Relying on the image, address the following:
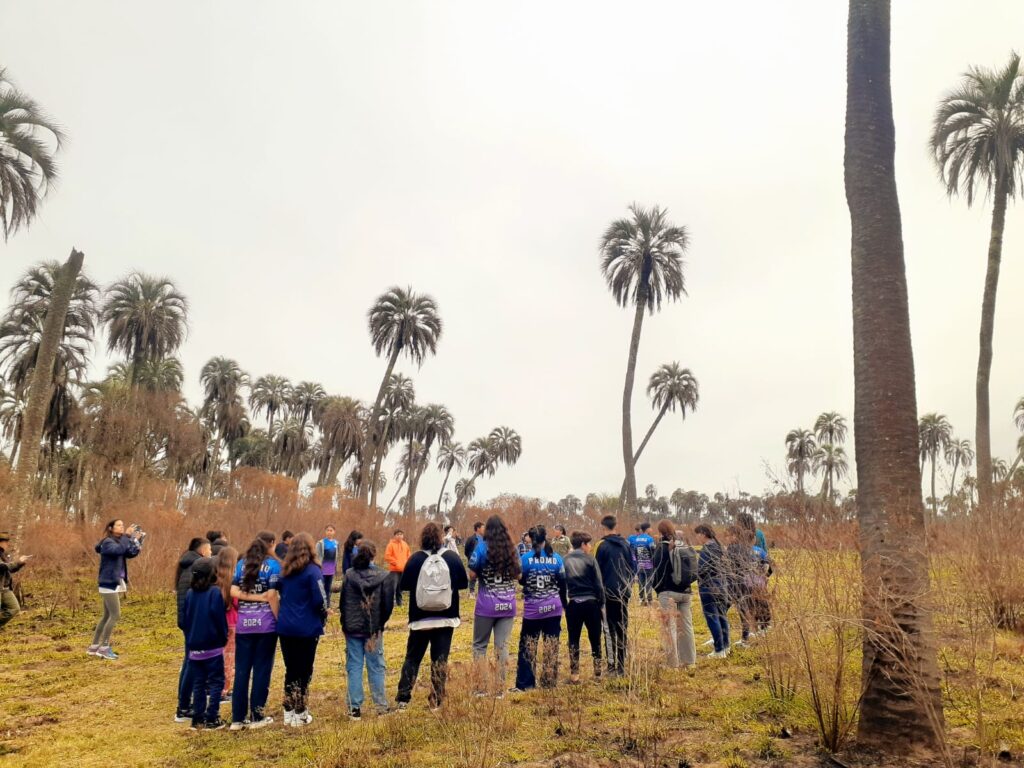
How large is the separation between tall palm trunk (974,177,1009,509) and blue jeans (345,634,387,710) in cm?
1584

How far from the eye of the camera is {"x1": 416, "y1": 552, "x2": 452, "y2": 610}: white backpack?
21.9 feet

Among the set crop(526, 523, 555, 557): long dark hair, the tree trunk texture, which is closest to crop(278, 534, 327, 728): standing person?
crop(526, 523, 555, 557): long dark hair

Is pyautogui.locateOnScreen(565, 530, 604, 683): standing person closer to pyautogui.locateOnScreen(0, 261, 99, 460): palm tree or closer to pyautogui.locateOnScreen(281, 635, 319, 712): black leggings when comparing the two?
pyautogui.locateOnScreen(281, 635, 319, 712): black leggings

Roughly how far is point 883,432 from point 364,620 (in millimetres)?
5193

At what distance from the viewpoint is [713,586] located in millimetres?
7484

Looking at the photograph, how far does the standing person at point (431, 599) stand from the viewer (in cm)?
671

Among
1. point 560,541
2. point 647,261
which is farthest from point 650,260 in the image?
point 560,541

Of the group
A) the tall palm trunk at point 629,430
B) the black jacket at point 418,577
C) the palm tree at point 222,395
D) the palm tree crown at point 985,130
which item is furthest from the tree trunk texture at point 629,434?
the palm tree at point 222,395

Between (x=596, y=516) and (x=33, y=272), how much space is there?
30128mm

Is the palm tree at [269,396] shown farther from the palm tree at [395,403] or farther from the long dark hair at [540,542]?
the long dark hair at [540,542]

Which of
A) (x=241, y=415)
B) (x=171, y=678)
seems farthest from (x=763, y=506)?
(x=241, y=415)

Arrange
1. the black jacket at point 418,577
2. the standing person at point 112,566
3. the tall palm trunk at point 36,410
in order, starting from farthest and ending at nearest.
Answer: the tall palm trunk at point 36,410, the standing person at point 112,566, the black jacket at point 418,577

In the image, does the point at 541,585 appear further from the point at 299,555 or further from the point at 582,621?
the point at 299,555

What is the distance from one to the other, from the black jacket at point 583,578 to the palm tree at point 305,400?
192ft
